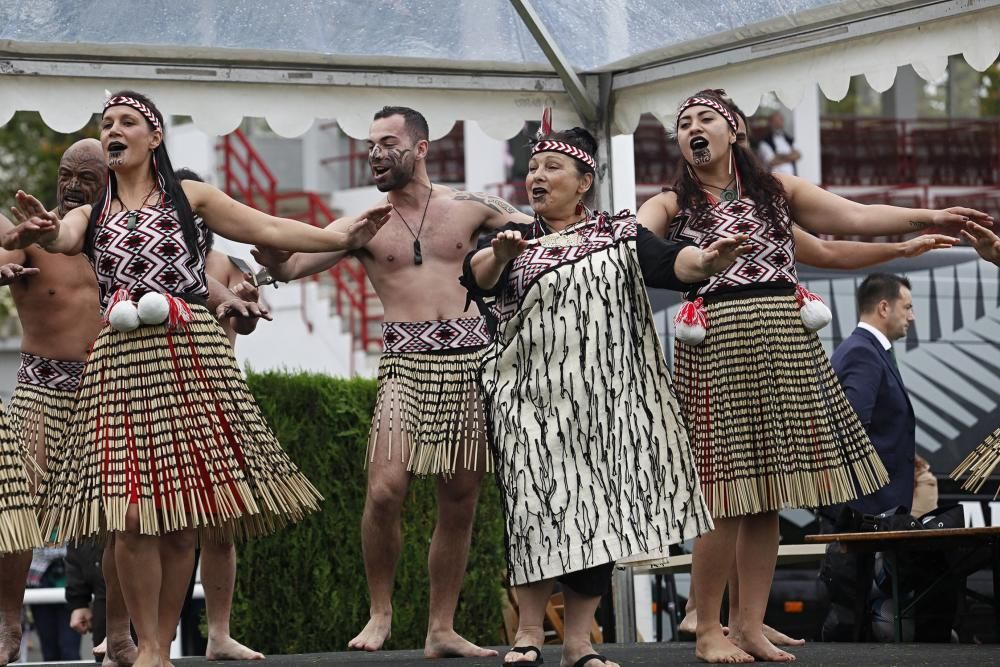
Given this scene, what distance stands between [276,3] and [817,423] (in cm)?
336

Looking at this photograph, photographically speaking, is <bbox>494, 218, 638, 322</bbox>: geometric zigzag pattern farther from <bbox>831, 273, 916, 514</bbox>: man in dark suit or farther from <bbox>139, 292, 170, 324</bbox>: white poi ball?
<bbox>831, 273, 916, 514</bbox>: man in dark suit

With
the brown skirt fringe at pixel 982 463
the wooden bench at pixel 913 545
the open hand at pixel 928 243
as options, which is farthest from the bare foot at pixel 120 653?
the open hand at pixel 928 243

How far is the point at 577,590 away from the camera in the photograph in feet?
16.9

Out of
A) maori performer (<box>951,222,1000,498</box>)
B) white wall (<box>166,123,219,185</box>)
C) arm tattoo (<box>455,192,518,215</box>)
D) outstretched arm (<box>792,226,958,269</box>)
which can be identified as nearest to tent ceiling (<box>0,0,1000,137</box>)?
outstretched arm (<box>792,226,958,269</box>)

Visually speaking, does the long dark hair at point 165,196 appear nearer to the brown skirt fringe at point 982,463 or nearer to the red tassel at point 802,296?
the red tassel at point 802,296

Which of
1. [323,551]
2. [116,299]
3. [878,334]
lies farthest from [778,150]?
[116,299]

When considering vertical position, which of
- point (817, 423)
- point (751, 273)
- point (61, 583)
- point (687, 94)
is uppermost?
point (687, 94)

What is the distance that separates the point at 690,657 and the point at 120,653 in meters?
2.21

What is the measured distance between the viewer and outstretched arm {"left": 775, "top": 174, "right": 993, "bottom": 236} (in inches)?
230

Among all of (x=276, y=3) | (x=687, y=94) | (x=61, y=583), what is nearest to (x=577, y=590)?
(x=687, y=94)

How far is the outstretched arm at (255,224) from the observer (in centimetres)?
572

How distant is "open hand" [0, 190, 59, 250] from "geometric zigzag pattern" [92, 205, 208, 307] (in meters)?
0.23

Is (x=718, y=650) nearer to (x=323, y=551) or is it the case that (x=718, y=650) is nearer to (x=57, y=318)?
(x=57, y=318)

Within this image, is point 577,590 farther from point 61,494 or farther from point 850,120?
point 850,120
